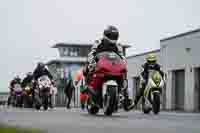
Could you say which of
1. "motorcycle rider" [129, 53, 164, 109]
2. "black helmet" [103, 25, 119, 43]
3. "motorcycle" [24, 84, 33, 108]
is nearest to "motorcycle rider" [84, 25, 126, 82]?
"black helmet" [103, 25, 119, 43]

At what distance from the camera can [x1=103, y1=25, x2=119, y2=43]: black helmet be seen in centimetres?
1251

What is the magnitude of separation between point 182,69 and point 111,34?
26924mm

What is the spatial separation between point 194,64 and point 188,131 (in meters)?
29.5

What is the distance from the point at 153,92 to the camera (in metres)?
15.3

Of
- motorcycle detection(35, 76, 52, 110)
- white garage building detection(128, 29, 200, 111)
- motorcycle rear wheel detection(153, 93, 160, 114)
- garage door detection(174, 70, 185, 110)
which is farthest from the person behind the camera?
garage door detection(174, 70, 185, 110)

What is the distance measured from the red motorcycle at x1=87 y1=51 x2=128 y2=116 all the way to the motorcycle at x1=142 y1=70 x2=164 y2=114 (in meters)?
2.39

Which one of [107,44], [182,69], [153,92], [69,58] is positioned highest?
[69,58]

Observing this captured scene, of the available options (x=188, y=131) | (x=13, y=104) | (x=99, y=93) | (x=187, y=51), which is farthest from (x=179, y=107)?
(x=188, y=131)

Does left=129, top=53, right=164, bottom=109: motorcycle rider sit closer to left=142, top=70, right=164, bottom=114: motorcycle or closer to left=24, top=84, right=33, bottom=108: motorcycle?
left=142, top=70, right=164, bottom=114: motorcycle

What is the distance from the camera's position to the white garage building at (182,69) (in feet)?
118

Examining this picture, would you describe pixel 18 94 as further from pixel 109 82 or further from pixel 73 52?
pixel 73 52

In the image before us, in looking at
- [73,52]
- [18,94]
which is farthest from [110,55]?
[73,52]

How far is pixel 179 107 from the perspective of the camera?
128 ft

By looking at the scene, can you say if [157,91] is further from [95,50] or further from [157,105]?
[95,50]
